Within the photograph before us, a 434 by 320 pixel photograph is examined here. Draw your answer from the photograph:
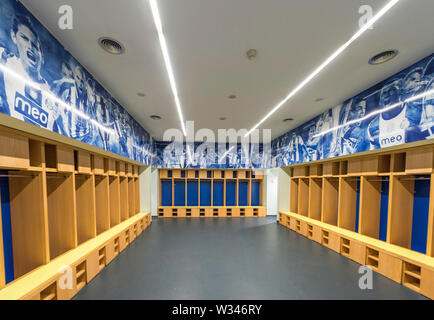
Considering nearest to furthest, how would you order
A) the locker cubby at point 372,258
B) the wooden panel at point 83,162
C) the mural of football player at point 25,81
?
1. the mural of football player at point 25,81
2. the wooden panel at point 83,162
3. the locker cubby at point 372,258

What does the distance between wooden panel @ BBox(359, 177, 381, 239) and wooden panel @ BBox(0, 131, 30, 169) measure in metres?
4.63

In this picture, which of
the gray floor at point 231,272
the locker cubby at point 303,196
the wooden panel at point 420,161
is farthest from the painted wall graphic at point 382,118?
the gray floor at point 231,272

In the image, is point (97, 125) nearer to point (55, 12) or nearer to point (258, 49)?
point (55, 12)

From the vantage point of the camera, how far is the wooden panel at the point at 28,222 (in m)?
1.83

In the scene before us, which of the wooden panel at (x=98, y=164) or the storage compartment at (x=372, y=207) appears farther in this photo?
the storage compartment at (x=372, y=207)

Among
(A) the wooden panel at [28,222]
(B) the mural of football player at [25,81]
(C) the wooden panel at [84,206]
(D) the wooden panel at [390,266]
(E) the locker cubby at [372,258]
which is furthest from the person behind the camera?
(C) the wooden panel at [84,206]

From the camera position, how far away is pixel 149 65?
2.06 meters

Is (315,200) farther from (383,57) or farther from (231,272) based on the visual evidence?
(383,57)

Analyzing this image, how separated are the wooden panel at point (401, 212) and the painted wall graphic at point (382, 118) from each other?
30.0 inches

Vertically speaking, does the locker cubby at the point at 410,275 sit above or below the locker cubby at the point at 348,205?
below

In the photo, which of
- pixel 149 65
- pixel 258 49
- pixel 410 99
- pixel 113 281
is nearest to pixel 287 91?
pixel 258 49

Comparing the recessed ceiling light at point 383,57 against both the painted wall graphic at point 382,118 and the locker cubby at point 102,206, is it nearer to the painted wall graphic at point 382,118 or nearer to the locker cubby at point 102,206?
the painted wall graphic at point 382,118

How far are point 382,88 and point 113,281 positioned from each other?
4411mm

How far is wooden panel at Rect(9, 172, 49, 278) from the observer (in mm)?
1834
